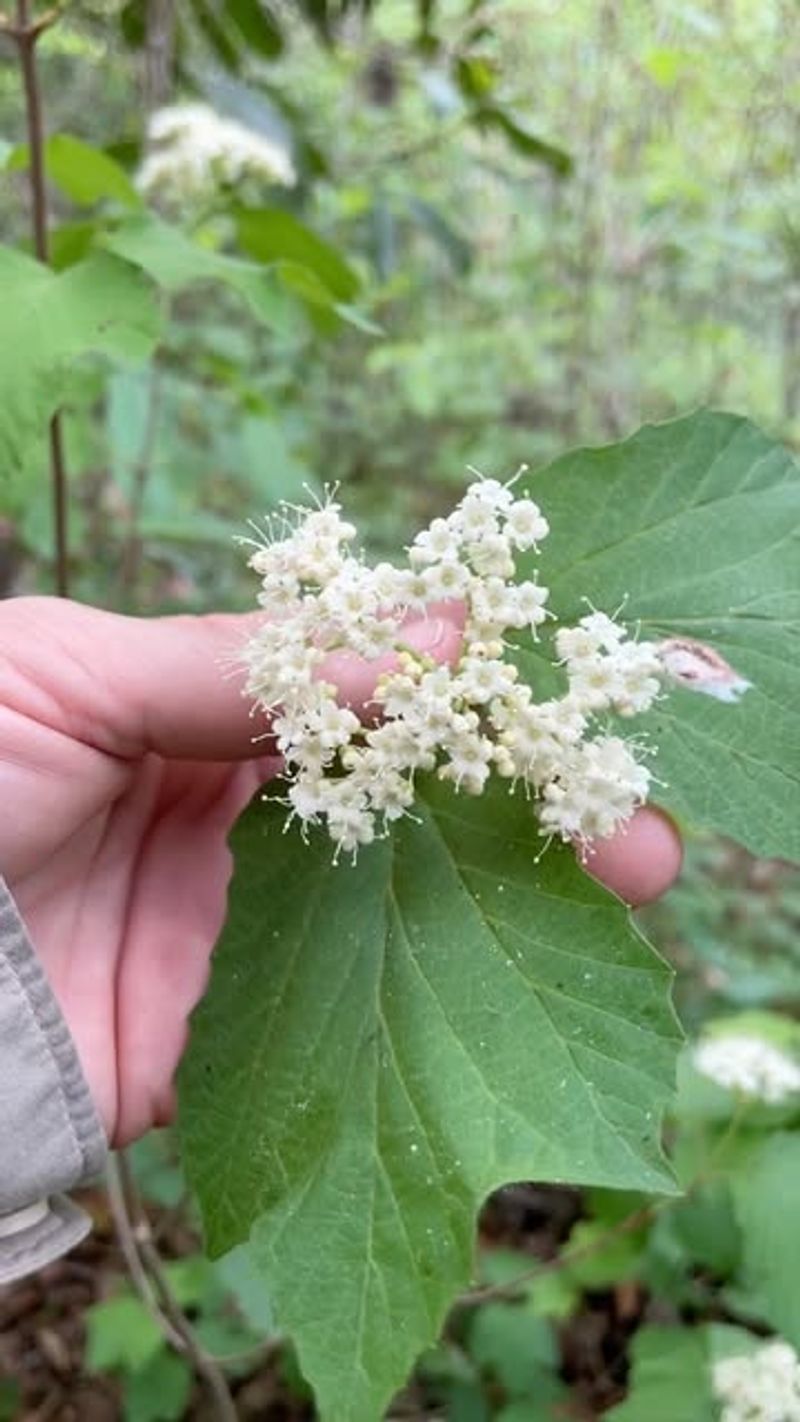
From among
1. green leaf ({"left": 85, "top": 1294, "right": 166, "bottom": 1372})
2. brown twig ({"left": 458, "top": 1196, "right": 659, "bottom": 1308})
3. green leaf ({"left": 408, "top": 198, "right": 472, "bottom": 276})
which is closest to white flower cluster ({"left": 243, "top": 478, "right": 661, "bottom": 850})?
brown twig ({"left": 458, "top": 1196, "right": 659, "bottom": 1308})

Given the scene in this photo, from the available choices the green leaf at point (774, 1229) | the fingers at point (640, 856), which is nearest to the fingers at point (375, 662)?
the fingers at point (640, 856)

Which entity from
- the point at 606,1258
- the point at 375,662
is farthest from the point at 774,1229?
the point at 375,662

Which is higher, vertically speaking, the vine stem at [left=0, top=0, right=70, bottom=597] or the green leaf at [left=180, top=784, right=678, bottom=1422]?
the vine stem at [left=0, top=0, right=70, bottom=597]

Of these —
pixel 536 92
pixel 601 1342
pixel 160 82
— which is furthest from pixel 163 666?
pixel 536 92

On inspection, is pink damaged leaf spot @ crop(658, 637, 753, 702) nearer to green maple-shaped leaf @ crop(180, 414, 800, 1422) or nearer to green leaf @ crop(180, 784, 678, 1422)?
green maple-shaped leaf @ crop(180, 414, 800, 1422)

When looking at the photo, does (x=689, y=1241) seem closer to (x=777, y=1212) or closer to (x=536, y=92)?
(x=777, y=1212)

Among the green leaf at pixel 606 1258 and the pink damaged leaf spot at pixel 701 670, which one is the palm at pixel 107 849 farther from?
the green leaf at pixel 606 1258
